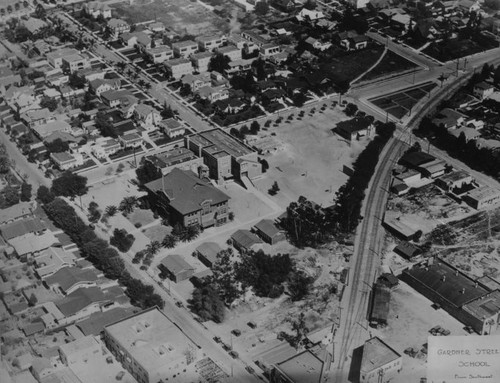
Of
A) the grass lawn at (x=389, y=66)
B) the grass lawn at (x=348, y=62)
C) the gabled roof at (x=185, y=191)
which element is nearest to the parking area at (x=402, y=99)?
the grass lawn at (x=389, y=66)

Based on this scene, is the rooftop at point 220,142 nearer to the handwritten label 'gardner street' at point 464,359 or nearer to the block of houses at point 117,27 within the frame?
the block of houses at point 117,27

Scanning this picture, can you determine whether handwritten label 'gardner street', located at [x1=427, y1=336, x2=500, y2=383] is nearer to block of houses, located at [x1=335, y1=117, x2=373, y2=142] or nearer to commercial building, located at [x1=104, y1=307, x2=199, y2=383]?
commercial building, located at [x1=104, y1=307, x2=199, y2=383]

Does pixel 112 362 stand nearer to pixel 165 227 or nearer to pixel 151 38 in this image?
pixel 165 227

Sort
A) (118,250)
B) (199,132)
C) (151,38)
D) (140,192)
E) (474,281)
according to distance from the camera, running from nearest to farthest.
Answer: (474,281), (118,250), (140,192), (199,132), (151,38)

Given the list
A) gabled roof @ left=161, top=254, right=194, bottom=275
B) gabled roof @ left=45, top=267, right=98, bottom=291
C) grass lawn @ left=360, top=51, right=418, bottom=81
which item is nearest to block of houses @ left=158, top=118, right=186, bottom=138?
gabled roof @ left=161, top=254, right=194, bottom=275

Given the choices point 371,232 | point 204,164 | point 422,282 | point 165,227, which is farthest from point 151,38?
point 422,282
